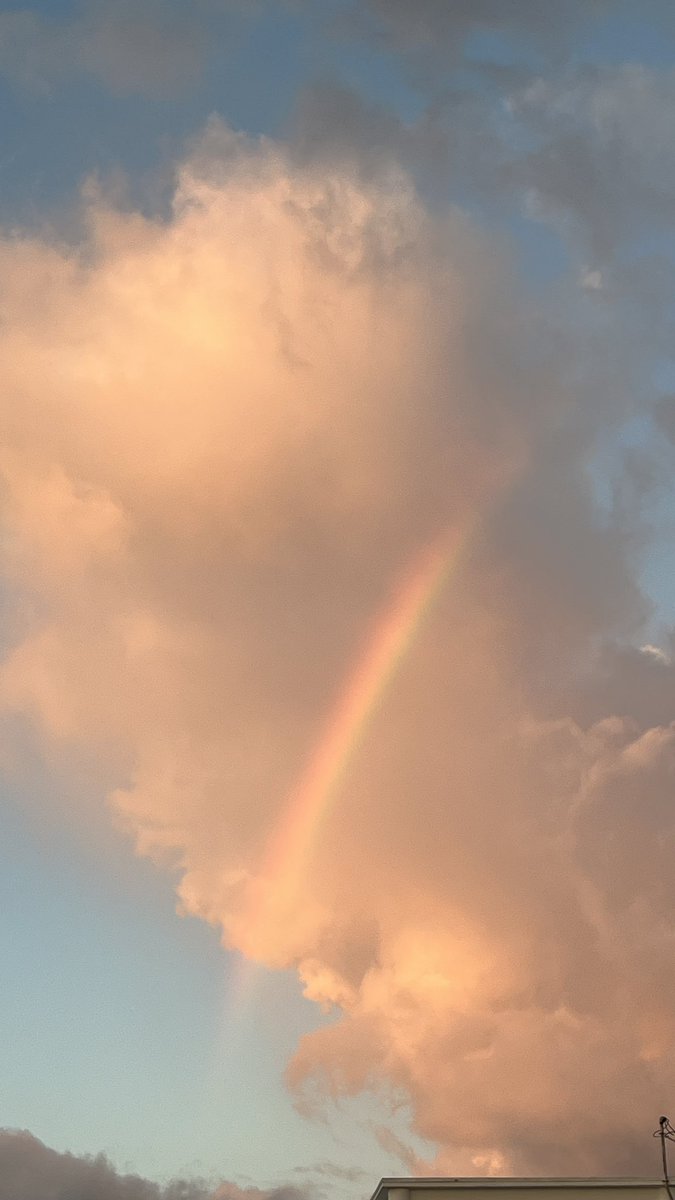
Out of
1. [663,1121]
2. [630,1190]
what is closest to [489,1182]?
[630,1190]

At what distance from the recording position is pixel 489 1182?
44000 millimetres

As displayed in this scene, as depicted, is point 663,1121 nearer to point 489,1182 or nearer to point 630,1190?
point 630,1190

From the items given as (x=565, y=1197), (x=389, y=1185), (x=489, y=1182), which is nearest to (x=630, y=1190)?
(x=565, y=1197)

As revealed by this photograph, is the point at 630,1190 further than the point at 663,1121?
No

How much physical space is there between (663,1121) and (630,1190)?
Result: 5.37m

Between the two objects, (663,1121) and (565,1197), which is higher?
(663,1121)

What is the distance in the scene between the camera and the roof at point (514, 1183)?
43375 mm

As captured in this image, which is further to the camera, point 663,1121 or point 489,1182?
point 663,1121

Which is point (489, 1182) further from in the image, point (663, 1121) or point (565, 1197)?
point (663, 1121)

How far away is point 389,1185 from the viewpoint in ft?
145

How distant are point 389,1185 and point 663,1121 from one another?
47.1 feet

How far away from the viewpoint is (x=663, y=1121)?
47.9 m

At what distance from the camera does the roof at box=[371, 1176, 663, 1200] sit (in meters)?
43.4

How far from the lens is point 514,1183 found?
43844mm
